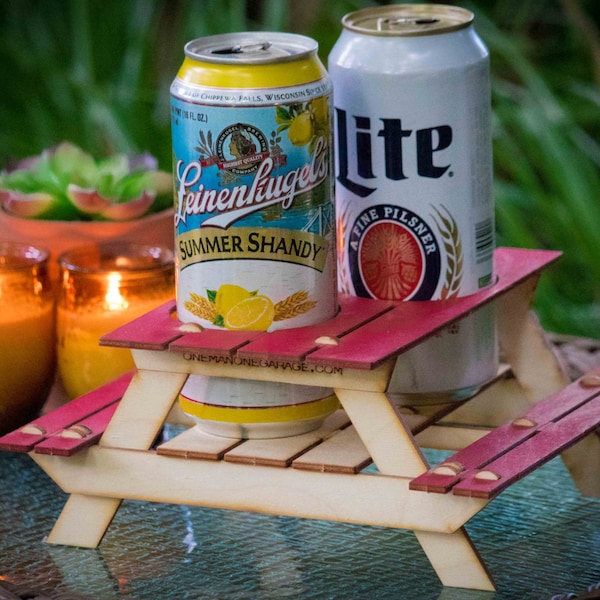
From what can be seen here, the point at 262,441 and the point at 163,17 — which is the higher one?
the point at 262,441

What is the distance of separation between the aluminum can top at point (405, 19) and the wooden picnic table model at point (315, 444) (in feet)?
0.61

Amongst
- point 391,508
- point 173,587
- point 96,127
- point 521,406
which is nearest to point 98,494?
point 173,587

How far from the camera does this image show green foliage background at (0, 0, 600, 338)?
5.97 feet

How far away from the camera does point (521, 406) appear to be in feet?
3.41

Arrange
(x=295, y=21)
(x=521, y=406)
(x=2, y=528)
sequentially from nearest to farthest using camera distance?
1. (x=2, y=528)
2. (x=521, y=406)
3. (x=295, y=21)

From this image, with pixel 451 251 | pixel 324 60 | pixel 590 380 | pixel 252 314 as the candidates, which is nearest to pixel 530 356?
pixel 590 380

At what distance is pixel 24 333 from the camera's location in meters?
1.05

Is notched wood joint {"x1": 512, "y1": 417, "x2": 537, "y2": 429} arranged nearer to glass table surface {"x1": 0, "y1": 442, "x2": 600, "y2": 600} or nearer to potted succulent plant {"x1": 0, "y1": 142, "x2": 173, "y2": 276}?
glass table surface {"x1": 0, "y1": 442, "x2": 600, "y2": 600}

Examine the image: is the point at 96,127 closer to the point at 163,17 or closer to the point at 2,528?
the point at 163,17

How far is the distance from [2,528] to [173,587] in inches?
6.6

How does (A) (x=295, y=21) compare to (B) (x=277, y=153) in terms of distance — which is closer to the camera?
(B) (x=277, y=153)

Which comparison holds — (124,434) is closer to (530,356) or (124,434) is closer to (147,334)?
(147,334)

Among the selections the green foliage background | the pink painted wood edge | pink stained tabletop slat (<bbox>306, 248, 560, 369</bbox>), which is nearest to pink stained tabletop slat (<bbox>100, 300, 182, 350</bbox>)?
the pink painted wood edge

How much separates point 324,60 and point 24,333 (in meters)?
1.09
